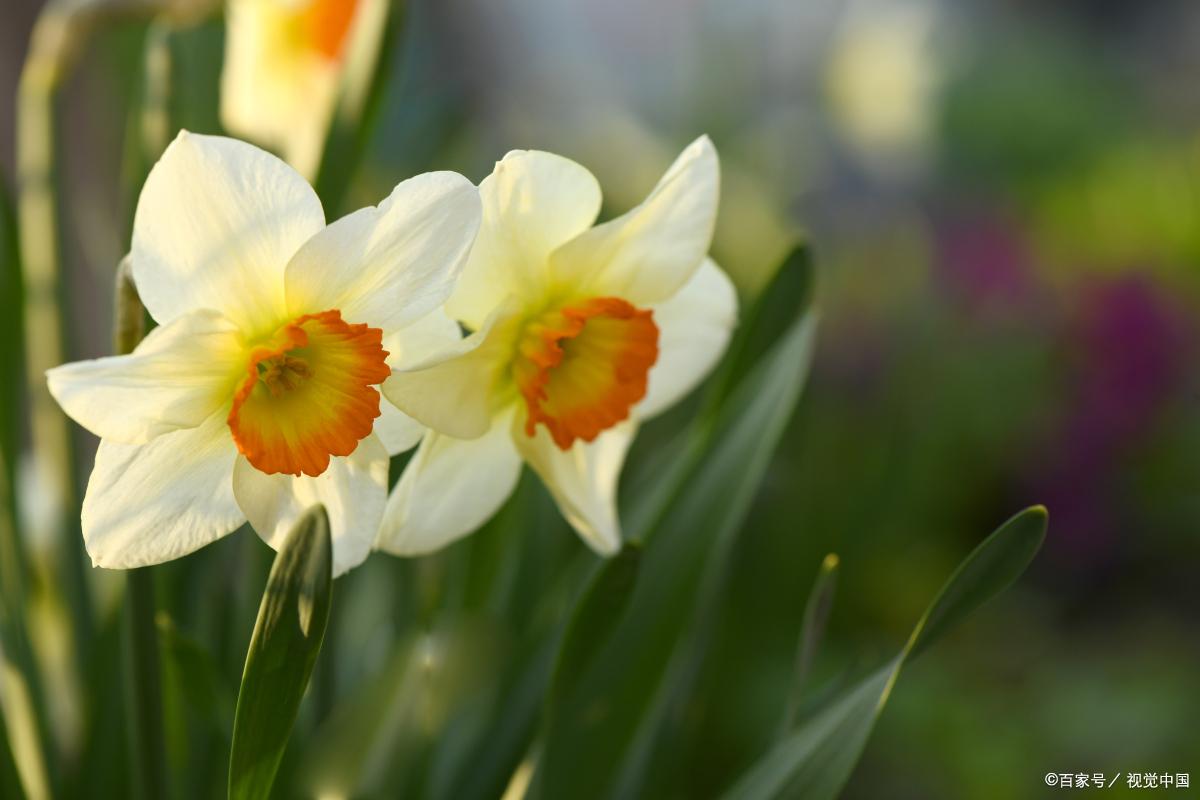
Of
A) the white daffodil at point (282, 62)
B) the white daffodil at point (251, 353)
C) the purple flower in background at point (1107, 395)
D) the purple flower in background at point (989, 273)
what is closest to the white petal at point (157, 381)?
the white daffodil at point (251, 353)

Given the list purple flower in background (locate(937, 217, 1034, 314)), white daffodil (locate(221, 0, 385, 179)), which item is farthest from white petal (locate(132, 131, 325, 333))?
purple flower in background (locate(937, 217, 1034, 314))

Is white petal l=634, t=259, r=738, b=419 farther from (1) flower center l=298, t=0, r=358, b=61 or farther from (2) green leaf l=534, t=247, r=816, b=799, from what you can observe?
(1) flower center l=298, t=0, r=358, b=61

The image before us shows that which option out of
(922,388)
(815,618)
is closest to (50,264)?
(815,618)

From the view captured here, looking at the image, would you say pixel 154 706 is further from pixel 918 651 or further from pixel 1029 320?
pixel 1029 320

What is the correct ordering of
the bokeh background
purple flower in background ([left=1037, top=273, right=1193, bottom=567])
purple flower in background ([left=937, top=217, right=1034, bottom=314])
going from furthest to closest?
1. purple flower in background ([left=937, top=217, right=1034, bottom=314])
2. purple flower in background ([left=1037, top=273, right=1193, bottom=567])
3. the bokeh background

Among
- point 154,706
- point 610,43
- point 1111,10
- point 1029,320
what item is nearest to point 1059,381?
point 1029,320

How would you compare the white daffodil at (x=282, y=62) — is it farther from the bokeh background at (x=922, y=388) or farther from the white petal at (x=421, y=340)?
the white petal at (x=421, y=340)

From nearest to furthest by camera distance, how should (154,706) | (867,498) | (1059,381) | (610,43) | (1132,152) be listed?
(154,706) → (867,498) → (1059,381) → (1132,152) → (610,43)

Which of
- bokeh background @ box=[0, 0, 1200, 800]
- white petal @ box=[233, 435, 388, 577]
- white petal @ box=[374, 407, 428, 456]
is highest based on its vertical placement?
white petal @ box=[374, 407, 428, 456]
